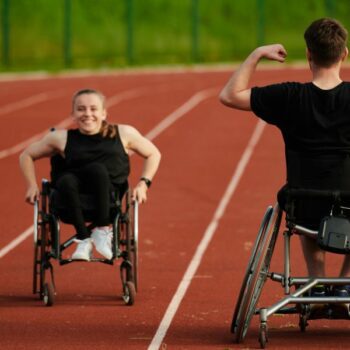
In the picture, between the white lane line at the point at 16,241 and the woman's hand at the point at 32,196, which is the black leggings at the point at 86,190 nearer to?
the woman's hand at the point at 32,196

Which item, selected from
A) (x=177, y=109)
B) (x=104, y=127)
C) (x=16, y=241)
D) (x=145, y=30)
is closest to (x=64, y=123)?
(x=177, y=109)

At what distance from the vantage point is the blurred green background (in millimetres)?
43219

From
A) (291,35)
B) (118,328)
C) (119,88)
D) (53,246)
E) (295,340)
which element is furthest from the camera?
(291,35)

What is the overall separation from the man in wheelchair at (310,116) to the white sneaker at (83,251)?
234cm

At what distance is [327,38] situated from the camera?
7.21 meters

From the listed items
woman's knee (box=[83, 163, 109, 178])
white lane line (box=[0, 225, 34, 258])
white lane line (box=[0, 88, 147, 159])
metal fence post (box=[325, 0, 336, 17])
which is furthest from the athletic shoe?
A: metal fence post (box=[325, 0, 336, 17])

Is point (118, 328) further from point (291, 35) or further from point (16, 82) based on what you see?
point (291, 35)

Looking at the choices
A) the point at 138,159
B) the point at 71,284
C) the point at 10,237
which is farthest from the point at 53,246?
the point at 138,159

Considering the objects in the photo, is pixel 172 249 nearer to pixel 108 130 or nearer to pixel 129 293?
pixel 108 130

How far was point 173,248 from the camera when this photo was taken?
498 inches

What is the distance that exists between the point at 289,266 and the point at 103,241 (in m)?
2.36

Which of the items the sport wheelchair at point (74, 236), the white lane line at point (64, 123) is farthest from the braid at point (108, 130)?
the white lane line at point (64, 123)

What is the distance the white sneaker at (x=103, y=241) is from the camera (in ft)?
31.5

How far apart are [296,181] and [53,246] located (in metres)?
2.72
